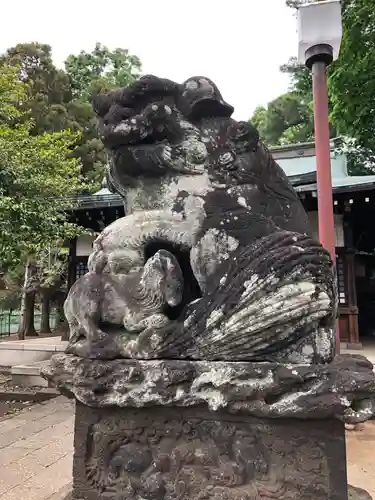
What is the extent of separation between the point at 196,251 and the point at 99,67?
22.0 metres

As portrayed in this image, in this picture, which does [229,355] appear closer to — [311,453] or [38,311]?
[311,453]

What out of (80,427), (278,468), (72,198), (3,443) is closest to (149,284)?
(80,427)

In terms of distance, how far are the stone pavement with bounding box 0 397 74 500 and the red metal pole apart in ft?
8.81

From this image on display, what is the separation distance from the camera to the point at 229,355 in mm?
1584

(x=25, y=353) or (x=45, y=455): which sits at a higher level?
(x=25, y=353)

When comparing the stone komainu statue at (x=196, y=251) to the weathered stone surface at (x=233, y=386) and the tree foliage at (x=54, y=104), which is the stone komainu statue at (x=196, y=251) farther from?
the tree foliage at (x=54, y=104)

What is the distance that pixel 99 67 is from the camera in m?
21.2

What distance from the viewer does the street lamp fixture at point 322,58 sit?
12.1 feet

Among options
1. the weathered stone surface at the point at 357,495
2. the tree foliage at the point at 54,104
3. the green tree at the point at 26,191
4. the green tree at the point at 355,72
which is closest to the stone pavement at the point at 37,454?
the weathered stone surface at the point at 357,495

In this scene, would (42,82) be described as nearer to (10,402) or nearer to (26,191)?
(26,191)

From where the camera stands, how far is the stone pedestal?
146cm

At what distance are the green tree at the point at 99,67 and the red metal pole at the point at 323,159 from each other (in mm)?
16178

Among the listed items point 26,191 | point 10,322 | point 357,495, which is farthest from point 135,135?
point 10,322

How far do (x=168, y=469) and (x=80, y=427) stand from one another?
397 mm
